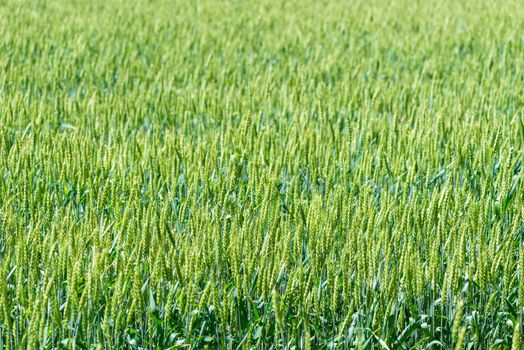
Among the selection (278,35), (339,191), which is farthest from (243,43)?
(339,191)

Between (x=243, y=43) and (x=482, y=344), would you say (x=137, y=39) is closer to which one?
(x=243, y=43)

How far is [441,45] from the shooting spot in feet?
23.7

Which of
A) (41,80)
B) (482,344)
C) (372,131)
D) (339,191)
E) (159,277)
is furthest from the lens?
(41,80)

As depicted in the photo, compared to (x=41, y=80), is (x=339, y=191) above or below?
above

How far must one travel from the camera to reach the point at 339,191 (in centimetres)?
272

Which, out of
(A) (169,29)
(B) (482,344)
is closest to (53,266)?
(B) (482,344)

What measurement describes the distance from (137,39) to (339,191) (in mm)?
5029

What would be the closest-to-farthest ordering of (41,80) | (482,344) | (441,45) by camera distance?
(482,344) < (41,80) < (441,45)

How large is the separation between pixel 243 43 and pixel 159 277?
5.21 meters

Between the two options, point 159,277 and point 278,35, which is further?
point 278,35

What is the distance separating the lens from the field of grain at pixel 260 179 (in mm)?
2236

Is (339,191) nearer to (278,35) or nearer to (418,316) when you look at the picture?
(418,316)

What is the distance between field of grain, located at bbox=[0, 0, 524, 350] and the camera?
224 centimetres

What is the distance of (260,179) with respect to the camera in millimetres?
2887
